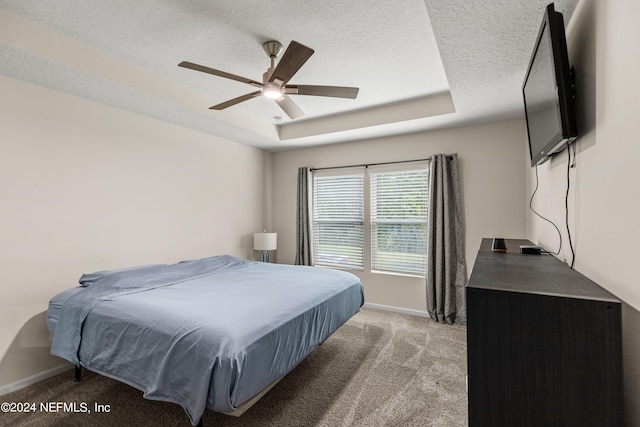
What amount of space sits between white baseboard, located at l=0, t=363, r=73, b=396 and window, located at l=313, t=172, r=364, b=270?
3208 millimetres

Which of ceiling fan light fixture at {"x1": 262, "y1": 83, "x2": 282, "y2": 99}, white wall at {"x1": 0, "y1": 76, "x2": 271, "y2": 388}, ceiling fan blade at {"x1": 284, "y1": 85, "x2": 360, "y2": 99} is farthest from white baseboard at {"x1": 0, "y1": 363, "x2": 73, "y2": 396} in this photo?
ceiling fan blade at {"x1": 284, "y1": 85, "x2": 360, "y2": 99}

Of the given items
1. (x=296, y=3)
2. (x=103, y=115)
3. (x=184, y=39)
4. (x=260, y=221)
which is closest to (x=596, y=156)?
(x=296, y=3)

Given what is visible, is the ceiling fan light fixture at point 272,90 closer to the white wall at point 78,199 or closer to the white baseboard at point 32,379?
the white wall at point 78,199

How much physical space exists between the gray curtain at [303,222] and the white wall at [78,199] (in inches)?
51.8

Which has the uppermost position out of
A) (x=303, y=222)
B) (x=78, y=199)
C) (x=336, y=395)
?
(x=78, y=199)

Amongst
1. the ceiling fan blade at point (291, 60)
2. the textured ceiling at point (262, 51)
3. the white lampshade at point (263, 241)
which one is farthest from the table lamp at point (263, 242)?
the ceiling fan blade at point (291, 60)

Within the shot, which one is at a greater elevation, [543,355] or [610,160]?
[610,160]

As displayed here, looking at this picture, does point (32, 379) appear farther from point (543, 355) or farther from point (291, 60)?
point (543, 355)

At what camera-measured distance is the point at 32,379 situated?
8.20ft

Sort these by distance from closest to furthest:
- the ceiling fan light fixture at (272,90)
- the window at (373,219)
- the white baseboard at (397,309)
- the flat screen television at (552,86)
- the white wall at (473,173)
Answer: the flat screen television at (552,86) → the ceiling fan light fixture at (272,90) → the white wall at (473,173) → the white baseboard at (397,309) → the window at (373,219)

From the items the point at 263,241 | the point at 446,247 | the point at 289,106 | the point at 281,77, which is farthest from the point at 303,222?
the point at 281,77

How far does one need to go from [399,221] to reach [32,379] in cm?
410

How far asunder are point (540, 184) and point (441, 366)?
1.80 meters

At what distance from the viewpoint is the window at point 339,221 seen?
457 cm
